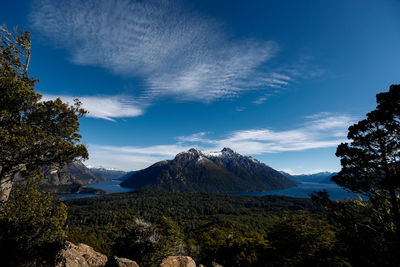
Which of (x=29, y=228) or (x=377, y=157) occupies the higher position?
(x=377, y=157)

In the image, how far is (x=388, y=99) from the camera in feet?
41.8

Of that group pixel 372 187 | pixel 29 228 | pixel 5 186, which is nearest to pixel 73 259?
pixel 29 228

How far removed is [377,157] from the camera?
13727 mm

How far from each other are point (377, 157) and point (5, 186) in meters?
30.9

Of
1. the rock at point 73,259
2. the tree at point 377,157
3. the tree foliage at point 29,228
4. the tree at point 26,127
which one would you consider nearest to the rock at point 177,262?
the rock at point 73,259

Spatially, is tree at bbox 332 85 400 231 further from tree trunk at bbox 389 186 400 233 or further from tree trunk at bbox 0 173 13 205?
tree trunk at bbox 0 173 13 205

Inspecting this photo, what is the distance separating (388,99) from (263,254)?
1106 inches

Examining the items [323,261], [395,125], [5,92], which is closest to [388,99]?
[395,125]

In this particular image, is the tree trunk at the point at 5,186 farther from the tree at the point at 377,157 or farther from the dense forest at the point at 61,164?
the tree at the point at 377,157

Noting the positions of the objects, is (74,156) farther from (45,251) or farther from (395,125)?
(395,125)

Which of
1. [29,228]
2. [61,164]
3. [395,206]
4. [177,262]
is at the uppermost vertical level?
[61,164]

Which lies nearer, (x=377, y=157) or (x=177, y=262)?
(x=377, y=157)

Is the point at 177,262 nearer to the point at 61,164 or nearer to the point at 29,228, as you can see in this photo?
the point at 29,228

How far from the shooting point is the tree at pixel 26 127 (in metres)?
12.7
